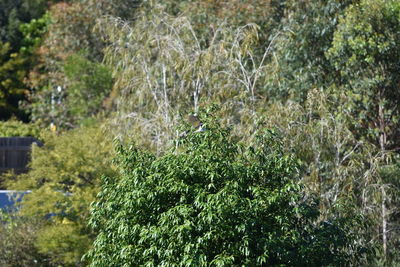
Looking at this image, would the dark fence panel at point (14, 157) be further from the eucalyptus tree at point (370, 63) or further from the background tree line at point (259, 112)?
the eucalyptus tree at point (370, 63)

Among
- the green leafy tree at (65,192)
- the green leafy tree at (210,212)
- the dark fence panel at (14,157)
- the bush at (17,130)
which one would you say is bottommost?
the bush at (17,130)

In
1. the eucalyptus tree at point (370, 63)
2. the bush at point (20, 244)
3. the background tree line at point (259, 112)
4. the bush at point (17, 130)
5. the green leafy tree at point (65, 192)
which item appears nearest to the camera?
the background tree line at point (259, 112)

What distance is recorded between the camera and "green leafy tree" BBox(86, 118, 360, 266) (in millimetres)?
9078

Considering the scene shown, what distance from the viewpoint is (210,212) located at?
889 centimetres

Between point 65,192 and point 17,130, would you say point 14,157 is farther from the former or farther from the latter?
point 65,192

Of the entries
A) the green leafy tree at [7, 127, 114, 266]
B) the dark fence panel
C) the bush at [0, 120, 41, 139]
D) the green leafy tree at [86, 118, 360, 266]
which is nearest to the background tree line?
the green leafy tree at [7, 127, 114, 266]

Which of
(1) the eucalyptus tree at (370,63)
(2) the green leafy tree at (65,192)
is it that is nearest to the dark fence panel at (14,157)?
(2) the green leafy tree at (65,192)

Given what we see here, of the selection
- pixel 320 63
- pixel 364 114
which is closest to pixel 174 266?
pixel 364 114

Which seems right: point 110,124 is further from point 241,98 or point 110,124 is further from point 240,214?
point 240,214

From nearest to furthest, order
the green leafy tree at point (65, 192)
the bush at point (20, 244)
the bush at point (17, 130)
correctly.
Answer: the green leafy tree at point (65, 192), the bush at point (20, 244), the bush at point (17, 130)

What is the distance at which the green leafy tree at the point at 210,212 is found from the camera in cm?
908

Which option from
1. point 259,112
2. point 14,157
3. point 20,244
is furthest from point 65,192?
point 14,157

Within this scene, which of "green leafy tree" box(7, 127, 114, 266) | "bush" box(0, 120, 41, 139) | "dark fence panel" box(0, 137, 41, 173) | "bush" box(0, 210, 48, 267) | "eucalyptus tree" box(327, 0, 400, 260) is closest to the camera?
"green leafy tree" box(7, 127, 114, 266)

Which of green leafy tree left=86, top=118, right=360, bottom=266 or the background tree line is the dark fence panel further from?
green leafy tree left=86, top=118, right=360, bottom=266
